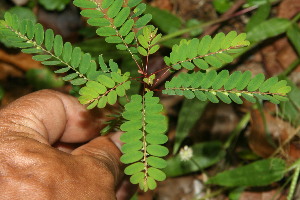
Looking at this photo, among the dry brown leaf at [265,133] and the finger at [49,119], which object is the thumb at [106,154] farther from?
the dry brown leaf at [265,133]

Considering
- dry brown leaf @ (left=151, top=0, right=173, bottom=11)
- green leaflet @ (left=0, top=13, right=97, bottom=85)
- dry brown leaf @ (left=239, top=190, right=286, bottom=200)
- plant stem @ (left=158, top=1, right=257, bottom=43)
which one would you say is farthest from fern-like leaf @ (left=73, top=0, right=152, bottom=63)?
dry brown leaf @ (left=151, top=0, right=173, bottom=11)

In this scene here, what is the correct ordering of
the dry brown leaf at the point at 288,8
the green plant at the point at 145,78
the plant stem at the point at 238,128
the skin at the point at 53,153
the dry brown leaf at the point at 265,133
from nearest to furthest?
the skin at the point at 53,153 → the green plant at the point at 145,78 → the dry brown leaf at the point at 265,133 → the plant stem at the point at 238,128 → the dry brown leaf at the point at 288,8

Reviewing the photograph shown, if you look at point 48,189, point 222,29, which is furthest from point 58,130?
point 222,29

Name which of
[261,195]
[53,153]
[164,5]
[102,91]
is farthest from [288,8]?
[53,153]

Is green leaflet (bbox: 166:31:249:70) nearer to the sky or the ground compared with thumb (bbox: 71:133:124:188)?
nearer to the sky

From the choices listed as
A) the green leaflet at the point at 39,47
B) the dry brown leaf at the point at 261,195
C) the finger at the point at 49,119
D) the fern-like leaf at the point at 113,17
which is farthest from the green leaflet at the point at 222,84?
the dry brown leaf at the point at 261,195

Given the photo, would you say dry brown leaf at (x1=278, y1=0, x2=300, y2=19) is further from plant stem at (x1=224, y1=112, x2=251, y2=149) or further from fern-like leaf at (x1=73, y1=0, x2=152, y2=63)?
fern-like leaf at (x1=73, y1=0, x2=152, y2=63)
